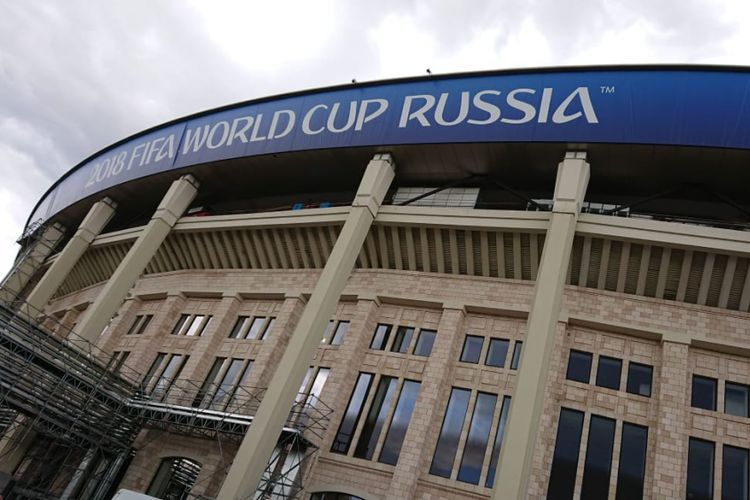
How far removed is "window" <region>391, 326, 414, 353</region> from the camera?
2039cm

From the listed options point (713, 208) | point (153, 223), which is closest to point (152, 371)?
point (153, 223)

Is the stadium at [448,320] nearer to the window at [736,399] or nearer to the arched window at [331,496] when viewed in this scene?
the window at [736,399]

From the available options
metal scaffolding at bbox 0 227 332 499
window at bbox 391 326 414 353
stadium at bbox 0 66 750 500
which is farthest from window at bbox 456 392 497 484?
metal scaffolding at bbox 0 227 332 499

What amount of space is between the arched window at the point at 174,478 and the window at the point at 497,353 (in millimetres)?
11822

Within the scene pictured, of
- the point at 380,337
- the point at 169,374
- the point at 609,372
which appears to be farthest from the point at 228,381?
the point at 609,372

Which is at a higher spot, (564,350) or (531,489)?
(564,350)

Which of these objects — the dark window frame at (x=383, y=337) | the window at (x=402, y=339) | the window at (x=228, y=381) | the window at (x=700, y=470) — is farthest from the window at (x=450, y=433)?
the window at (x=228, y=381)

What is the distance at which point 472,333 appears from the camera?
65.1 feet

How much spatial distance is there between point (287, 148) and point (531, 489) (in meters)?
16.3

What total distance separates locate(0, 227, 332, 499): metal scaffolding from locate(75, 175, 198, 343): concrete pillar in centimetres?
218

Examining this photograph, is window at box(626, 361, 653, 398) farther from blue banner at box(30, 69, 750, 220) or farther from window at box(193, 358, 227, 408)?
window at box(193, 358, 227, 408)

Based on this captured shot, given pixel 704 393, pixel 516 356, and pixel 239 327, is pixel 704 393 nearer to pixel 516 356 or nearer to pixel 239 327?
pixel 516 356

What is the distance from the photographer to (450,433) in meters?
17.9

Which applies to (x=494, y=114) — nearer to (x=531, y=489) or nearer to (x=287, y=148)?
(x=287, y=148)
